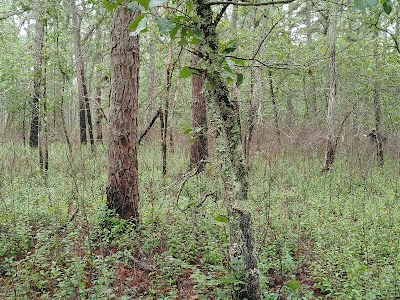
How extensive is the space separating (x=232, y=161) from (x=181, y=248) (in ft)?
7.99

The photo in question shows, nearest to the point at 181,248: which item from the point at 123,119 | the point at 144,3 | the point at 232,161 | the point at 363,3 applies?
the point at 123,119

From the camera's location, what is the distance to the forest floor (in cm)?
337

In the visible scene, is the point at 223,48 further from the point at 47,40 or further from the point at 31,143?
the point at 31,143

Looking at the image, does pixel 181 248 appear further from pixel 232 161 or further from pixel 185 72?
pixel 185 72

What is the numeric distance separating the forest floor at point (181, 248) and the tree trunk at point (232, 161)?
145mm

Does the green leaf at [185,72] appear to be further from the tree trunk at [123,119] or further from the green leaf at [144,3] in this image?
the tree trunk at [123,119]

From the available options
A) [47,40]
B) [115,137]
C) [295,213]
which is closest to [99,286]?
[115,137]

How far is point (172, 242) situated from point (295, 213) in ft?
8.35

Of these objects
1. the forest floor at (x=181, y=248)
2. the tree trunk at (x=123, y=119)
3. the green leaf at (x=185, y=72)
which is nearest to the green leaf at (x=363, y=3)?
the green leaf at (x=185, y=72)

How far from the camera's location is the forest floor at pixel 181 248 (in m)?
3.37

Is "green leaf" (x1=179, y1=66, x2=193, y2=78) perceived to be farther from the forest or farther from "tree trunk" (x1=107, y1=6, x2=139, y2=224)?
"tree trunk" (x1=107, y1=6, x2=139, y2=224)

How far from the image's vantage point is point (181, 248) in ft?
14.3

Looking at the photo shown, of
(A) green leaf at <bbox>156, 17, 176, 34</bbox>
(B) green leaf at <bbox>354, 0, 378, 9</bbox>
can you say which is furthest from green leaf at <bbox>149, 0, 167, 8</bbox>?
(B) green leaf at <bbox>354, 0, 378, 9</bbox>

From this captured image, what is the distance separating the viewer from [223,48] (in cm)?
215
